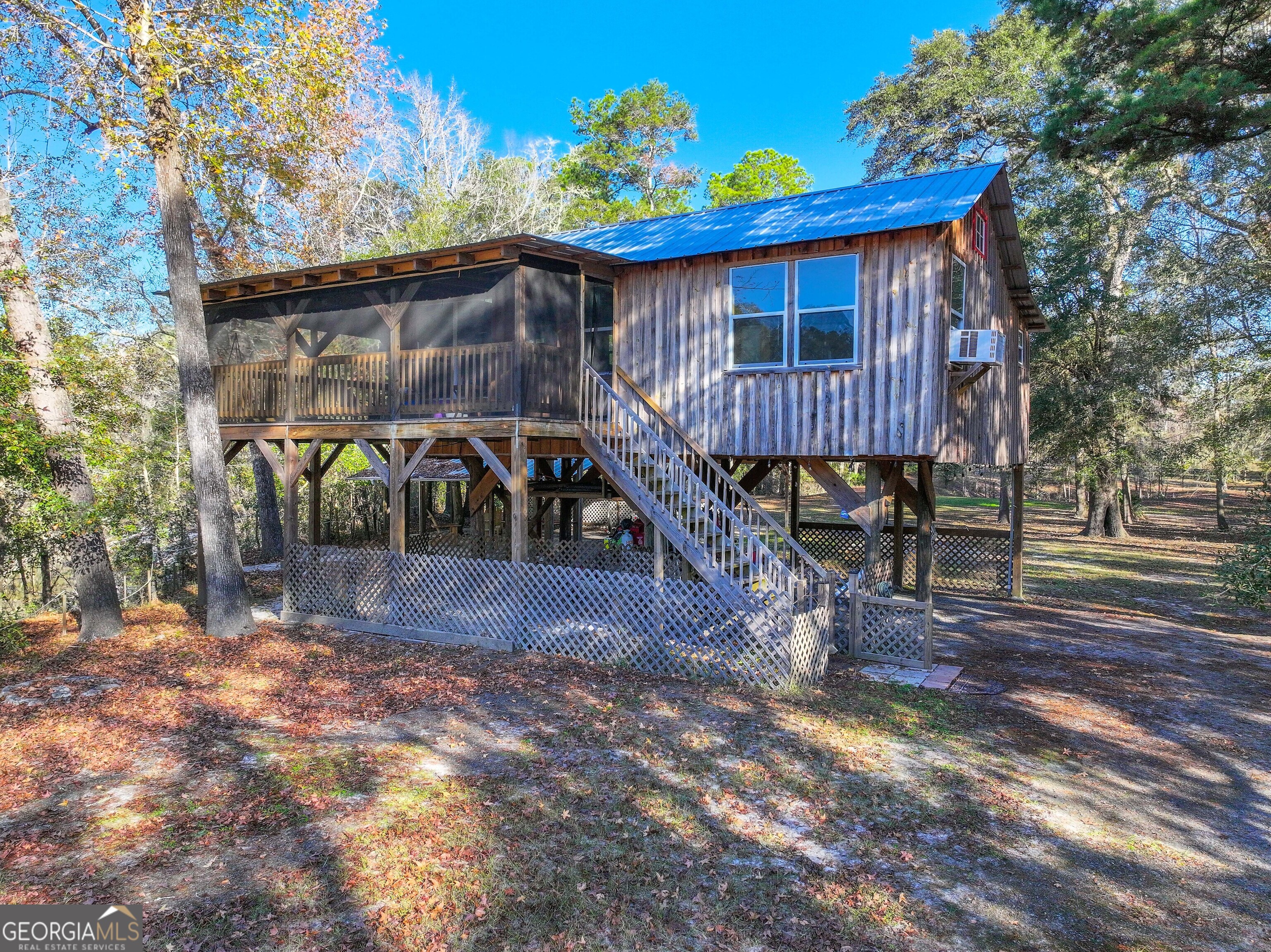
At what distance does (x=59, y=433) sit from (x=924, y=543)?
43.9ft

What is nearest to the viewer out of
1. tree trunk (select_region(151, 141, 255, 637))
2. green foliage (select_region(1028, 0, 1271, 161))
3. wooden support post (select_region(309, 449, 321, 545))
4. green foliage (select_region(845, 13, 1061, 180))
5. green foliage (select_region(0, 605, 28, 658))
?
green foliage (select_region(1028, 0, 1271, 161))

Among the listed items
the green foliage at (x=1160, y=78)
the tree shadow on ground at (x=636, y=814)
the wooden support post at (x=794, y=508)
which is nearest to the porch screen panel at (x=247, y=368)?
the tree shadow on ground at (x=636, y=814)

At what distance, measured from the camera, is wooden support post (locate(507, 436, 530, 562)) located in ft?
38.3

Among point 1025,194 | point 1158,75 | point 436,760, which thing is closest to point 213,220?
point 436,760

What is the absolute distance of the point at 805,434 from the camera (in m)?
11.7

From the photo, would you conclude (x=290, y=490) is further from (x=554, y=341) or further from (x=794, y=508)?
(x=794, y=508)

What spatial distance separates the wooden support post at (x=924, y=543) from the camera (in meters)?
13.7

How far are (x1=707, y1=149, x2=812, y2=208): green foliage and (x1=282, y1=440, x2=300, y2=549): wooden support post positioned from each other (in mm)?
26130

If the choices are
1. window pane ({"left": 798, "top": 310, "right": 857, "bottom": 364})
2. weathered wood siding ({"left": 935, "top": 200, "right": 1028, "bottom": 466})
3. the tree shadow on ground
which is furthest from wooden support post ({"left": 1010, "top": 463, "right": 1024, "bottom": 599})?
window pane ({"left": 798, "top": 310, "right": 857, "bottom": 364})

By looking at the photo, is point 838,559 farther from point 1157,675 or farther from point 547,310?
point 547,310

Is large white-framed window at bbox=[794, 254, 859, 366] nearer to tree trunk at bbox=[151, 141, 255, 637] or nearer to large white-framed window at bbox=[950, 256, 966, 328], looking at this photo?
large white-framed window at bbox=[950, 256, 966, 328]

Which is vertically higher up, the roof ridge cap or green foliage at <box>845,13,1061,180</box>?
green foliage at <box>845,13,1061,180</box>

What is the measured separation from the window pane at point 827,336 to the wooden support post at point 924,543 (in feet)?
10.9

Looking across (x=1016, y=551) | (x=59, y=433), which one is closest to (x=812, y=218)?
(x=1016, y=551)
